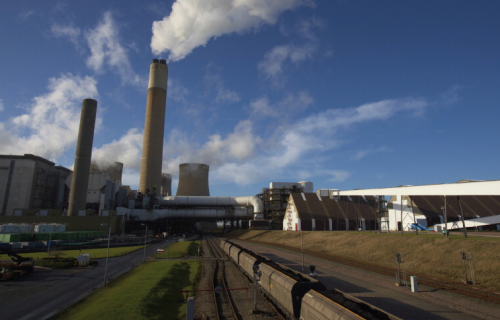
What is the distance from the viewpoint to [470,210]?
6381 cm

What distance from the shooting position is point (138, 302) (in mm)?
18234

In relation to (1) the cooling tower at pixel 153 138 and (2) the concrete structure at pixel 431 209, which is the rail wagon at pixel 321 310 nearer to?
(2) the concrete structure at pixel 431 209

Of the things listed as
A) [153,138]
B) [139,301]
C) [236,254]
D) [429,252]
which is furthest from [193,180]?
[139,301]

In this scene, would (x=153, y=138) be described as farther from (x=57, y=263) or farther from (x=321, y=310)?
(x=321, y=310)

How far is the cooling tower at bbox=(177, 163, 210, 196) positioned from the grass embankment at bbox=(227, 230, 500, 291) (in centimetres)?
6107

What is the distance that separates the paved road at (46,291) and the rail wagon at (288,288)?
13.2m

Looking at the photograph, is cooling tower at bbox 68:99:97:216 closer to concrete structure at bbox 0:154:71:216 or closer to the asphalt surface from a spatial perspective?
concrete structure at bbox 0:154:71:216

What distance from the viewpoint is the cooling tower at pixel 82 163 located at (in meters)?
86.6

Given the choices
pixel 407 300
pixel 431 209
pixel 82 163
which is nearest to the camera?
pixel 407 300

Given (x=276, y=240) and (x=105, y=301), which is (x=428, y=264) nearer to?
(x=105, y=301)

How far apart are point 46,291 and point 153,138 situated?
81.7m

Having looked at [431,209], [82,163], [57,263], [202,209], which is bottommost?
[57,263]

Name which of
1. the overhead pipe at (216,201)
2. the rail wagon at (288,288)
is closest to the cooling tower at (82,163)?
the overhead pipe at (216,201)

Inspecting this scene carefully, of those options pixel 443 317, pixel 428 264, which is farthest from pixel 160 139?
pixel 443 317
